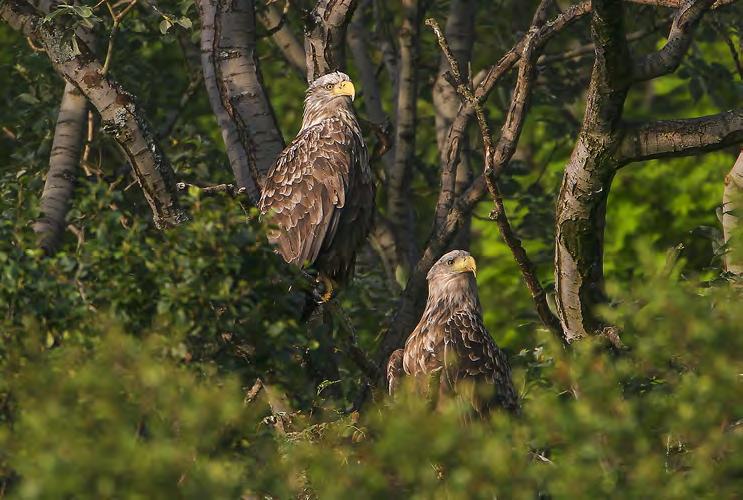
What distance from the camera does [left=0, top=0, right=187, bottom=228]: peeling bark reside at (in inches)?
274

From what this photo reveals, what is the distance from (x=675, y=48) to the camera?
21.3 feet

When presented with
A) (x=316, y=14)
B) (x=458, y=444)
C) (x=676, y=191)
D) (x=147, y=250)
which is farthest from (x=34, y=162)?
(x=676, y=191)

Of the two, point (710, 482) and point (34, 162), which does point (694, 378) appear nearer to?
point (710, 482)

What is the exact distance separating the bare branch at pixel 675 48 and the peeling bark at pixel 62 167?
3.45m

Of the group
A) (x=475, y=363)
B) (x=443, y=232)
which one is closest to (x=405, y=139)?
(x=443, y=232)

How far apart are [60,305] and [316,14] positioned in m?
4.02

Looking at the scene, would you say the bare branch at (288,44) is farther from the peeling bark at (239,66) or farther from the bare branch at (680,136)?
the bare branch at (680,136)

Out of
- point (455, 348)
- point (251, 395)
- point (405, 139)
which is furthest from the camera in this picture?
point (405, 139)

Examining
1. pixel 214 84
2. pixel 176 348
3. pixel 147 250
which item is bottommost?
pixel 176 348

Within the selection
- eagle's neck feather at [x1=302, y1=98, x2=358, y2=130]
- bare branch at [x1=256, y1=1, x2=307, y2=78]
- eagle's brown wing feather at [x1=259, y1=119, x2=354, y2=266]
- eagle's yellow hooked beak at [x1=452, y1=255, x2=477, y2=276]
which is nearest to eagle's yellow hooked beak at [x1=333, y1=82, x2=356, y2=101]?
eagle's neck feather at [x1=302, y1=98, x2=358, y2=130]

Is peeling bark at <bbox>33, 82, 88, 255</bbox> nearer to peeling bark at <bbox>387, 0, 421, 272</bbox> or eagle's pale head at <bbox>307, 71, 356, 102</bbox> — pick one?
eagle's pale head at <bbox>307, 71, 356, 102</bbox>

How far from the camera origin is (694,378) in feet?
13.8

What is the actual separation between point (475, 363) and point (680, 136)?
7.32ft

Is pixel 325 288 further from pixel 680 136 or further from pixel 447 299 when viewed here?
pixel 680 136
